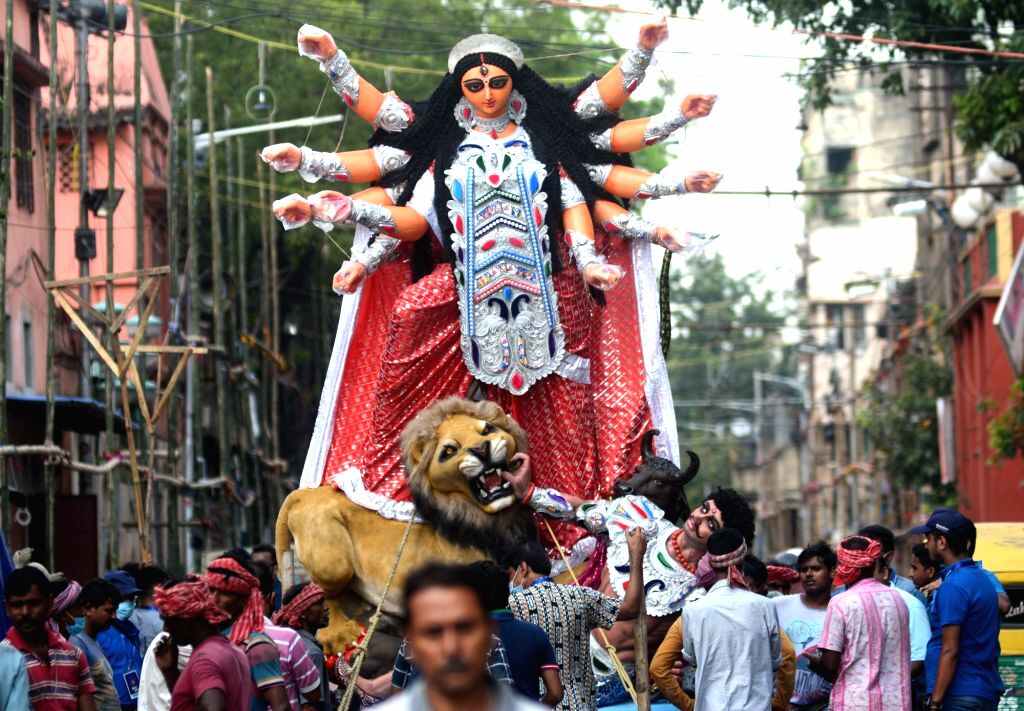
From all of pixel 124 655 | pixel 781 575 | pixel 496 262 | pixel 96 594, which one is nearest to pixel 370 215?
pixel 496 262

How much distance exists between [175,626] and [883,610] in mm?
3118

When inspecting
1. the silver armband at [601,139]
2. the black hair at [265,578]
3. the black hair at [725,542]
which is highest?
the silver armband at [601,139]

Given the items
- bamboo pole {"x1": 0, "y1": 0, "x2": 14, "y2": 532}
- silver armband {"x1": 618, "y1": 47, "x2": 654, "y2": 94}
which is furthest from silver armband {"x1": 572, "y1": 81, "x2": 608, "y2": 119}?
bamboo pole {"x1": 0, "y1": 0, "x2": 14, "y2": 532}

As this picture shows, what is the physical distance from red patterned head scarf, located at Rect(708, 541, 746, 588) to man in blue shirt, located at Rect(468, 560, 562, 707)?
4.80 ft

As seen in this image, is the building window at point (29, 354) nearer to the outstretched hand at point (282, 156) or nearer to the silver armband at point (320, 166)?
the silver armband at point (320, 166)

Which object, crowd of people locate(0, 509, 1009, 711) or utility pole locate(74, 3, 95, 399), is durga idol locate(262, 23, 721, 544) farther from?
utility pole locate(74, 3, 95, 399)

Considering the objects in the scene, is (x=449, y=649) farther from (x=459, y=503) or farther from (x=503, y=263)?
(x=503, y=263)

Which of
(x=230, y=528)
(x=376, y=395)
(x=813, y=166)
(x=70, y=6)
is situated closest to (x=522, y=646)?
(x=376, y=395)

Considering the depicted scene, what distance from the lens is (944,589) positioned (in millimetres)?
9523

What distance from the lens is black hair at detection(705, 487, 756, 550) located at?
10648 millimetres

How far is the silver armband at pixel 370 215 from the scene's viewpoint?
40.1 feet

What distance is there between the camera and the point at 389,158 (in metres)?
12.7

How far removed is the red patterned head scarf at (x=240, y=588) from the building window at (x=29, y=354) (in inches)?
664

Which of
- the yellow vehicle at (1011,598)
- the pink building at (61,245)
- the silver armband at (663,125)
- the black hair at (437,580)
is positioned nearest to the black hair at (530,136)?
the silver armband at (663,125)
